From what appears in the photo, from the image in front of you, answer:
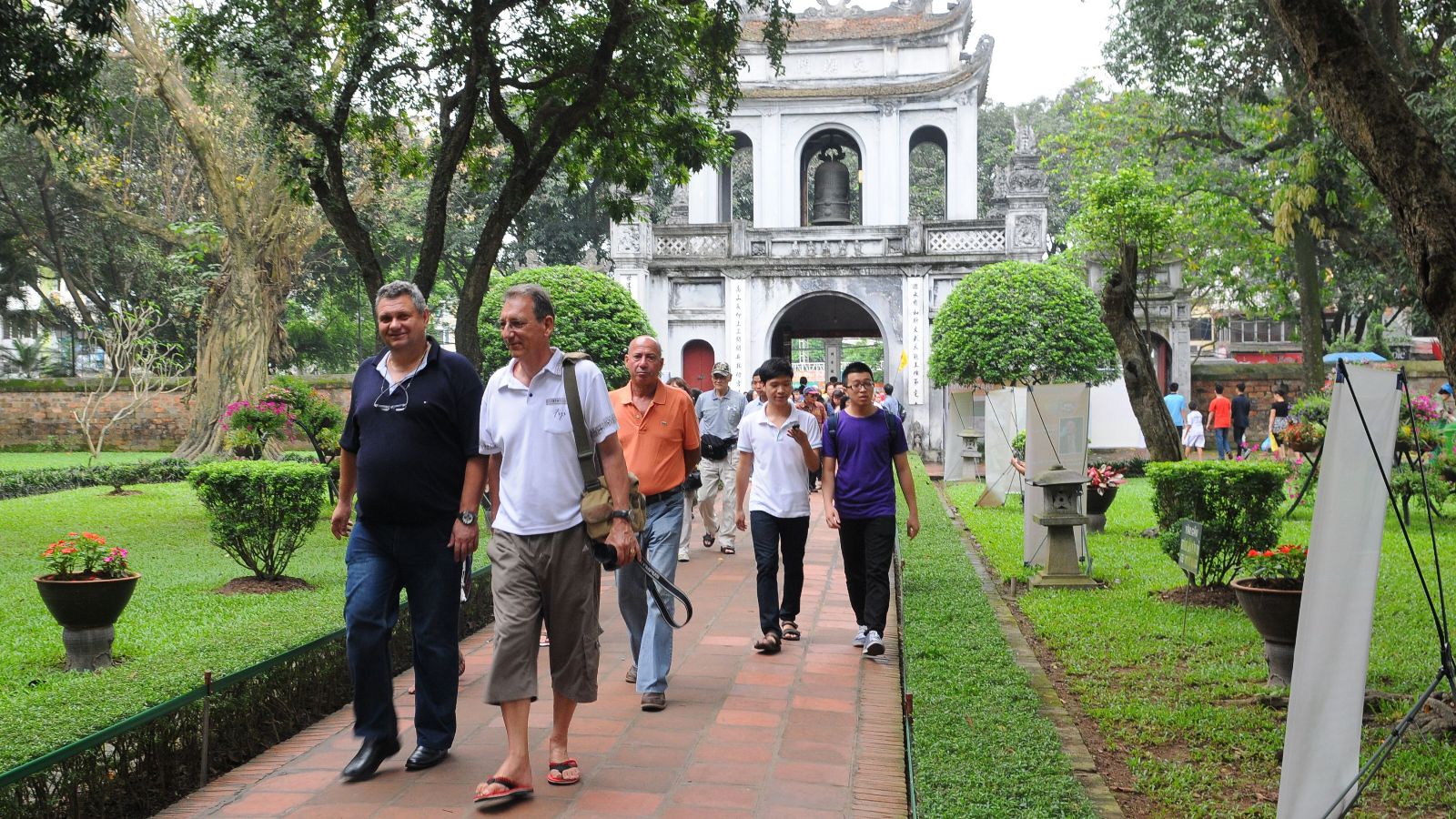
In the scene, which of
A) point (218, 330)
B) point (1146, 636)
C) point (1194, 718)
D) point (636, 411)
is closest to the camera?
point (1194, 718)

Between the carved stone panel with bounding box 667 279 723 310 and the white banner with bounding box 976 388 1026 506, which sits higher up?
the carved stone panel with bounding box 667 279 723 310

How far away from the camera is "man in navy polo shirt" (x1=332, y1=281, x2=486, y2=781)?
4602mm

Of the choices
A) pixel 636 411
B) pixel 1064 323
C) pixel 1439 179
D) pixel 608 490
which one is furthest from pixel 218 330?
pixel 1439 179

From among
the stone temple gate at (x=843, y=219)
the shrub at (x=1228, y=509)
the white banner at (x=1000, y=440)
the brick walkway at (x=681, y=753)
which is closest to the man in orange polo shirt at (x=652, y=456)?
the brick walkway at (x=681, y=753)

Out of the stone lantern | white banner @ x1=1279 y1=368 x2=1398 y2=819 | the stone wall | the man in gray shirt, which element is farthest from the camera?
the stone wall

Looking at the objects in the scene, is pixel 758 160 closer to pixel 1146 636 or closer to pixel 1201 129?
pixel 1201 129

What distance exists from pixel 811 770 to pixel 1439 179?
3.36 metres

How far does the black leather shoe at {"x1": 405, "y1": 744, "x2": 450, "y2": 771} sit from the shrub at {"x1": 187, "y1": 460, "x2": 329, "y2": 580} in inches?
195

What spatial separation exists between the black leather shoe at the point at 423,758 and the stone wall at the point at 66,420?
27.9 metres

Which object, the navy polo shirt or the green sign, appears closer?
the navy polo shirt

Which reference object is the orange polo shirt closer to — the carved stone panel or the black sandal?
the black sandal

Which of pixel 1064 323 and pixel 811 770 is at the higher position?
pixel 1064 323

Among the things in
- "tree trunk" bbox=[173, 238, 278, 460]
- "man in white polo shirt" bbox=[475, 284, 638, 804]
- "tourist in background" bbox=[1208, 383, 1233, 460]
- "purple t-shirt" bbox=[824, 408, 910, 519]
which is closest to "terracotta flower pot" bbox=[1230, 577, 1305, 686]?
"purple t-shirt" bbox=[824, 408, 910, 519]

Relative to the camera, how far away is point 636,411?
6.42 meters
